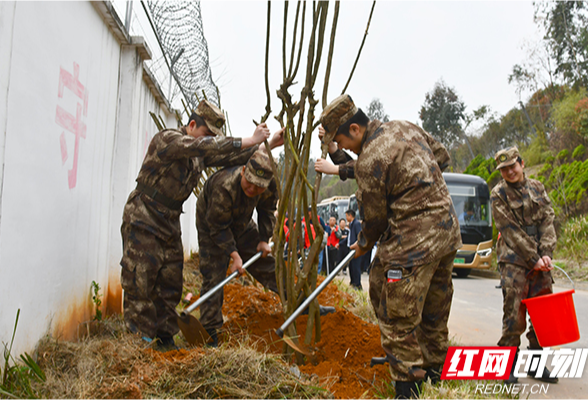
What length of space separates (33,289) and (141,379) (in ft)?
3.10

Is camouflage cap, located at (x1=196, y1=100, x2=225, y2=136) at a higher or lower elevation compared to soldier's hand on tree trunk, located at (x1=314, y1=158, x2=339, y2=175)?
higher

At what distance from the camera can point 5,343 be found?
7.16 feet

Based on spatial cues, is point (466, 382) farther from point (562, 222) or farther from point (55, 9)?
point (562, 222)

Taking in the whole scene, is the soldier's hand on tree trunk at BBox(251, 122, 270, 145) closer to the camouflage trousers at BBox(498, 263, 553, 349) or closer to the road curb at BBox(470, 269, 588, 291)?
the camouflage trousers at BBox(498, 263, 553, 349)

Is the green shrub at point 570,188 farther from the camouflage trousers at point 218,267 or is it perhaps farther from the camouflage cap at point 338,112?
the camouflage cap at point 338,112

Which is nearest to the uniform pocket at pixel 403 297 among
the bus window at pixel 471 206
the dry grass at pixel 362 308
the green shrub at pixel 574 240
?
the dry grass at pixel 362 308

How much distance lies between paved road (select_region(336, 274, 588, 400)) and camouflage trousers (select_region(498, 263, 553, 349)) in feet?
1.03

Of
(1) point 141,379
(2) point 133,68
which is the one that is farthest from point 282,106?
(2) point 133,68

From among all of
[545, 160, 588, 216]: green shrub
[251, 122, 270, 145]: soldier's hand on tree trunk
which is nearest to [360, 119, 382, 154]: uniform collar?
[251, 122, 270, 145]: soldier's hand on tree trunk

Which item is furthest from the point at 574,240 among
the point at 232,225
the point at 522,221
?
the point at 232,225

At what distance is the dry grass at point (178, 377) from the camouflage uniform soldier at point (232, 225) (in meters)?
1.13

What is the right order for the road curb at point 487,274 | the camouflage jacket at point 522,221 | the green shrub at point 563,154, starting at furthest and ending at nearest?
the green shrub at point 563,154 → the road curb at point 487,274 → the camouflage jacket at point 522,221

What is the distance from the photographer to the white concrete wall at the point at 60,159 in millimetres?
2215

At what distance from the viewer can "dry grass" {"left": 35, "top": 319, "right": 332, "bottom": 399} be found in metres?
1.99
